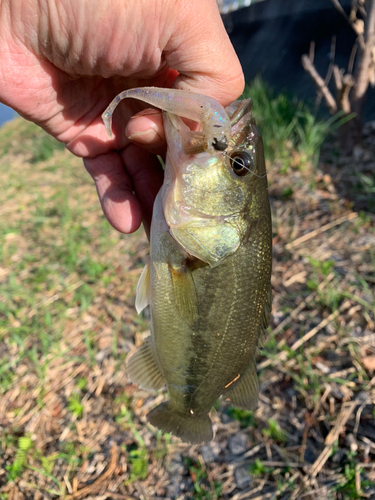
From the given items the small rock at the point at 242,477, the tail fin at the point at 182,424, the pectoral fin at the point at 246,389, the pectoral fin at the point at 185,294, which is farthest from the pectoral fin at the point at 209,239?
the small rock at the point at 242,477

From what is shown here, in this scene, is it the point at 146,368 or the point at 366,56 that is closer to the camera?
the point at 146,368

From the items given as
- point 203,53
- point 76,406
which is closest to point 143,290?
point 203,53

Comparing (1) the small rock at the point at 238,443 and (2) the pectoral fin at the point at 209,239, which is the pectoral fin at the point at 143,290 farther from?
(1) the small rock at the point at 238,443

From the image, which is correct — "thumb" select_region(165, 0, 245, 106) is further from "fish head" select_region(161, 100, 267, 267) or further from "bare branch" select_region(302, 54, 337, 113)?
"bare branch" select_region(302, 54, 337, 113)

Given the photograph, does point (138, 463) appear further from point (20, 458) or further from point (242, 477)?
point (20, 458)

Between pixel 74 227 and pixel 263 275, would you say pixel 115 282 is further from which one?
pixel 263 275

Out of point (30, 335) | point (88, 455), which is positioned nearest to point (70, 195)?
point (30, 335)

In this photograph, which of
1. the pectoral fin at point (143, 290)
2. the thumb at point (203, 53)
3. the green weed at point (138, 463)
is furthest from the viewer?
the green weed at point (138, 463)
